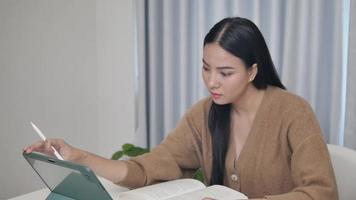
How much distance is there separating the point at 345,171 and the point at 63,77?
1913mm

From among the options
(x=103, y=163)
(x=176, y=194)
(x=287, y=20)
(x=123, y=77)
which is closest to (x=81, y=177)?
(x=176, y=194)

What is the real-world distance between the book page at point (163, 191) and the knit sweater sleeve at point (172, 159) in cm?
13

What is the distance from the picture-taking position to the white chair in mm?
1483

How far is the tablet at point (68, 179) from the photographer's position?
962 millimetres

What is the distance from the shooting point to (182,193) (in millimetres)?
1256

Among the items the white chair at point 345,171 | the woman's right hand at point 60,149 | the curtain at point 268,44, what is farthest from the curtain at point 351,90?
the woman's right hand at point 60,149

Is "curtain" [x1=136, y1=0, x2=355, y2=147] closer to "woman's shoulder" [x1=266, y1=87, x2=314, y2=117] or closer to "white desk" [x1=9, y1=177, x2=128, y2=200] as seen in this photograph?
"woman's shoulder" [x1=266, y1=87, x2=314, y2=117]

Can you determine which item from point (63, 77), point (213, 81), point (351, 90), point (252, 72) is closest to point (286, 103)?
point (252, 72)

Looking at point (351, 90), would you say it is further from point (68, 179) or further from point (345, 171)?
point (68, 179)

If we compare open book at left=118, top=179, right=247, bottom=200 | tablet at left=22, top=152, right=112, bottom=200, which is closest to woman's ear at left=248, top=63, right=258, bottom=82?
open book at left=118, top=179, right=247, bottom=200

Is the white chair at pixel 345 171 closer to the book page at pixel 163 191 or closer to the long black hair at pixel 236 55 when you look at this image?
the long black hair at pixel 236 55

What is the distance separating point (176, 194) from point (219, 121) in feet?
1.26

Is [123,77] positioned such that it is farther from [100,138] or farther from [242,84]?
[242,84]

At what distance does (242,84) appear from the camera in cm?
143
